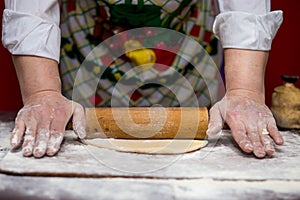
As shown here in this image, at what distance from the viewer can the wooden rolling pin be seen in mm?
1077

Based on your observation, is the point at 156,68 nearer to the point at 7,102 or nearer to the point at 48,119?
the point at 48,119

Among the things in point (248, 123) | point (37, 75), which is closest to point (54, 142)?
point (37, 75)

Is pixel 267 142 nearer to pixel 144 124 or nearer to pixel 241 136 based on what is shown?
pixel 241 136

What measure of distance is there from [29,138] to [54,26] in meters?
0.29

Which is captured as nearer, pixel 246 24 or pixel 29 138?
pixel 29 138

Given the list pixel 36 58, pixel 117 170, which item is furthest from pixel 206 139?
pixel 36 58

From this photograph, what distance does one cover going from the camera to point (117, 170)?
89 cm

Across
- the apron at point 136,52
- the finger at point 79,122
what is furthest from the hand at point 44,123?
the apron at point 136,52

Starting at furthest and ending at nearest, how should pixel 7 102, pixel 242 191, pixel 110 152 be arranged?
pixel 7 102
pixel 110 152
pixel 242 191

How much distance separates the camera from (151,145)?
1049 mm

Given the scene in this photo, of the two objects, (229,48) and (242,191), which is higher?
(229,48)

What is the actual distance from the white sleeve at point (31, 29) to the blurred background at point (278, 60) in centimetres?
64

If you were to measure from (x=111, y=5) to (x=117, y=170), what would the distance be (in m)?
0.57

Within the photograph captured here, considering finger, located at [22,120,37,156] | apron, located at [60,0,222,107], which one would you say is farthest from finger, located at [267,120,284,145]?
finger, located at [22,120,37,156]
